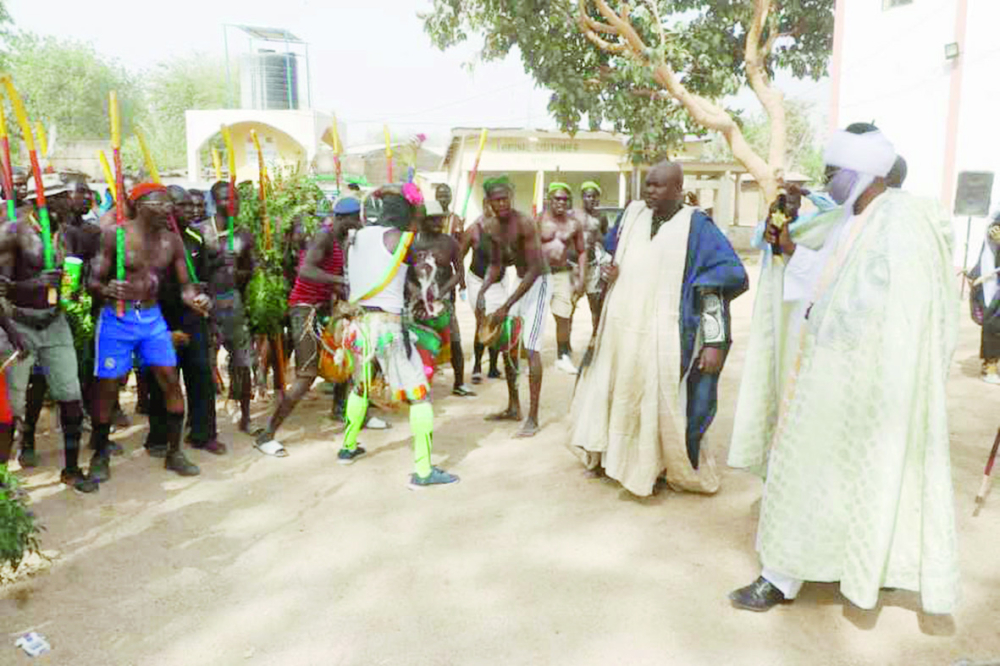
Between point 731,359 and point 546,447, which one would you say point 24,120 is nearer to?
point 546,447

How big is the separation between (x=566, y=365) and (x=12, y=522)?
5.69 metres

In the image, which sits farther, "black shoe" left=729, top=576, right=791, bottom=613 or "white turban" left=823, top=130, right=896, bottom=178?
"black shoe" left=729, top=576, right=791, bottom=613

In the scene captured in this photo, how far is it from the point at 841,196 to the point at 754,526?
1.78m

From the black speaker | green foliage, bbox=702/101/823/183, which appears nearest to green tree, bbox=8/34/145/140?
green foliage, bbox=702/101/823/183

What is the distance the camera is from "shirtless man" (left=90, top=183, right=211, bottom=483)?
4.58m

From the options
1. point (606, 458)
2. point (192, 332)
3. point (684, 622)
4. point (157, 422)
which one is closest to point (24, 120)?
point (192, 332)

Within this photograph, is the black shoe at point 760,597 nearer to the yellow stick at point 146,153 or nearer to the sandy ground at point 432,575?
the sandy ground at point 432,575

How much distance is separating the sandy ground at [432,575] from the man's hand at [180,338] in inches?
32.0

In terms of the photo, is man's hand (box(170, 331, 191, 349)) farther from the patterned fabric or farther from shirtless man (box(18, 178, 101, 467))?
the patterned fabric

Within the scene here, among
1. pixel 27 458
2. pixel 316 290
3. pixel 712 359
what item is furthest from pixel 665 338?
pixel 27 458

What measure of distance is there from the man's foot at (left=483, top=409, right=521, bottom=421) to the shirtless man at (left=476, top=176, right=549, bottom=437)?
0.40ft

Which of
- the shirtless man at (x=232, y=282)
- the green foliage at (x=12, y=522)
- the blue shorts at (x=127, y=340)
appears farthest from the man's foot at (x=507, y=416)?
the green foliage at (x=12, y=522)

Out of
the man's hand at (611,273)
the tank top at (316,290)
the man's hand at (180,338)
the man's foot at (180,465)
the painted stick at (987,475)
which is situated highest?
the man's hand at (611,273)

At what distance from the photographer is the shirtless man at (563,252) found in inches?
301
